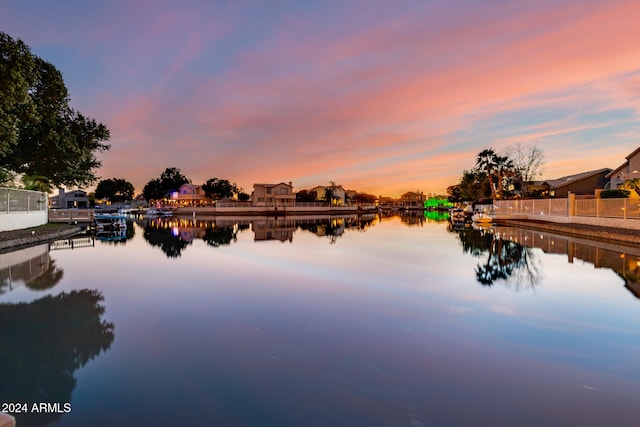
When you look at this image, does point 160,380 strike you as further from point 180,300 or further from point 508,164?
point 508,164

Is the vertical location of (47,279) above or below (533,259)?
above

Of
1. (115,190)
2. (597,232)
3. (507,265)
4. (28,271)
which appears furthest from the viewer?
(115,190)

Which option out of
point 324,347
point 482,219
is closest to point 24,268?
point 324,347

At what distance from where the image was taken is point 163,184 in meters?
93.5

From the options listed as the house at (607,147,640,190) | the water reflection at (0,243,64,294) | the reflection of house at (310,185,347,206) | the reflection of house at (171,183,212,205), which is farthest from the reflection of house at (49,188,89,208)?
the house at (607,147,640,190)

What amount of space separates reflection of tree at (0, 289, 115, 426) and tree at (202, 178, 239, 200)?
81.5 meters

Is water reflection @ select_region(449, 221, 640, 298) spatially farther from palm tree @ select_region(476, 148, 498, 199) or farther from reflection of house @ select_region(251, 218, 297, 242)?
palm tree @ select_region(476, 148, 498, 199)

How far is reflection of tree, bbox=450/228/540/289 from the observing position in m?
10.3

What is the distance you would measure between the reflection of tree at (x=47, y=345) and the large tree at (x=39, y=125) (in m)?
12.7

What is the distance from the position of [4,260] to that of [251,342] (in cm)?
Result: 1244

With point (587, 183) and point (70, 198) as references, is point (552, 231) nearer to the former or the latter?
point (587, 183)

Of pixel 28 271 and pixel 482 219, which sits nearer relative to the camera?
pixel 28 271

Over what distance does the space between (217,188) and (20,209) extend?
67.2 meters

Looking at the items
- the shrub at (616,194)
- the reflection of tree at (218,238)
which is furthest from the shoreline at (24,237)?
the shrub at (616,194)
